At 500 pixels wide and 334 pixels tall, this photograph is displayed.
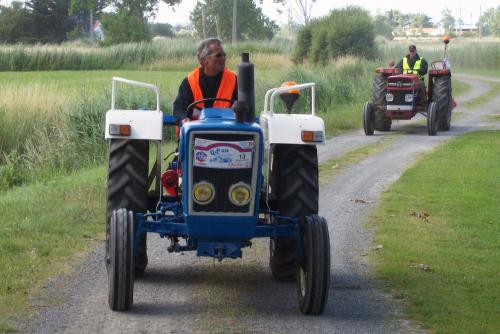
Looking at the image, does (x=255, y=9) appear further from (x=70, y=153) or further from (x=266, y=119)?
(x=266, y=119)

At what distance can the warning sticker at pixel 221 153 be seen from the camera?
6.93m

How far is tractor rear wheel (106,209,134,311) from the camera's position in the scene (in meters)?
7.07

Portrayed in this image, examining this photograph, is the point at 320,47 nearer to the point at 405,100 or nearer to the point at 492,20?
the point at 405,100

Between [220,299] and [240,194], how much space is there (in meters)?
1.07

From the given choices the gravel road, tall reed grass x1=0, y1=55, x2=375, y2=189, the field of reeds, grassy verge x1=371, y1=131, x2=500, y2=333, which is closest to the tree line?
the field of reeds

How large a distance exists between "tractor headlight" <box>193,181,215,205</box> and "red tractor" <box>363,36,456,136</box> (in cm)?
1487

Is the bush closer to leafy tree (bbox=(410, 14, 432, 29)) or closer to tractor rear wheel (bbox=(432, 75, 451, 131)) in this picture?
tractor rear wheel (bbox=(432, 75, 451, 131))

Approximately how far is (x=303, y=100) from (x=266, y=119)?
18.5 meters

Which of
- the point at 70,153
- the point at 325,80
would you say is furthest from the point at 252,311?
the point at 325,80

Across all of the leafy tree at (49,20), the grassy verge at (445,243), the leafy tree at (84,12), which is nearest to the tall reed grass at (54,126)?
the grassy verge at (445,243)

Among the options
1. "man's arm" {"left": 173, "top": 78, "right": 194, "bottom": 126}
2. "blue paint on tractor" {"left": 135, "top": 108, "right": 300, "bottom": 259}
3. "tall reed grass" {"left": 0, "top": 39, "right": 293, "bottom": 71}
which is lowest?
"blue paint on tractor" {"left": 135, "top": 108, "right": 300, "bottom": 259}

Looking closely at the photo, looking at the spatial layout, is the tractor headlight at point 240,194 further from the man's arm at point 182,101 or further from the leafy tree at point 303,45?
the leafy tree at point 303,45

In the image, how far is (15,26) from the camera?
85312 millimetres

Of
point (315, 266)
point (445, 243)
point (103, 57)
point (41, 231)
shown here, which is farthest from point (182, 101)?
point (103, 57)
